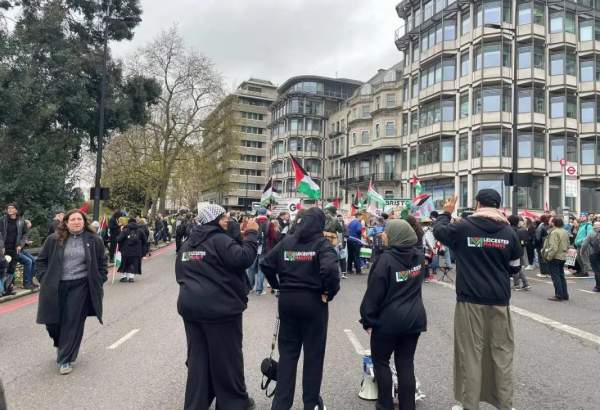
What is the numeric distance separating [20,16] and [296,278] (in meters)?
23.0

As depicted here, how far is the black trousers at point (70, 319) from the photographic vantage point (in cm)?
541

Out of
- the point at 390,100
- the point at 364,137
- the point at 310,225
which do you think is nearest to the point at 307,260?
the point at 310,225

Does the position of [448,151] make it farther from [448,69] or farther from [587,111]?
[587,111]

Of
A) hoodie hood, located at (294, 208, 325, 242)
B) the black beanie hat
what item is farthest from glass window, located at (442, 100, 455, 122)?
hoodie hood, located at (294, 208, 325, 242)

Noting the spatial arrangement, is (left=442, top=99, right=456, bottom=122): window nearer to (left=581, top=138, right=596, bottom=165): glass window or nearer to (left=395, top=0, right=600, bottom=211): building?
(left=395, top=0, right=600, bottom=211): building

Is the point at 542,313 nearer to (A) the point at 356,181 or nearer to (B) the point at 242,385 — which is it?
(B) the point at 242,385

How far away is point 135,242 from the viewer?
13.4m

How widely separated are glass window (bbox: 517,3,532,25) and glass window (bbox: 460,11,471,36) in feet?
12.2

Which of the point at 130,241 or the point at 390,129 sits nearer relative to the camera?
the point at 130,241

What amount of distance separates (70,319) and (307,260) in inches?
128

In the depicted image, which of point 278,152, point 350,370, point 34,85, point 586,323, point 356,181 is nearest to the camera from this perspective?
point 350,370

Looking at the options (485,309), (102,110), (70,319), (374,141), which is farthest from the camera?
(374,141)

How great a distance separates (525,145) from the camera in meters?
36.8

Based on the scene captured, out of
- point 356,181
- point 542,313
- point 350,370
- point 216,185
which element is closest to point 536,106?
point 356,181
